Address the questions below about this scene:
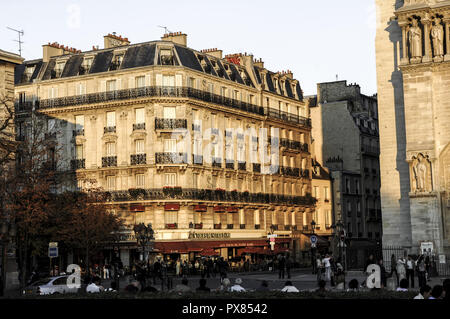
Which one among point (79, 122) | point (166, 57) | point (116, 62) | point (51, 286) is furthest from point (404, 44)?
point (79, 122)

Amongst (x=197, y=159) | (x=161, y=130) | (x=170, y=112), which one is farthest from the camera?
(x=197, y=159)

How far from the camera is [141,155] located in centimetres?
Result: 4941

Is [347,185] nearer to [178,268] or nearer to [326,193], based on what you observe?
[326,193]

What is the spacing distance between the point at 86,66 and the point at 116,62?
2.54 meters

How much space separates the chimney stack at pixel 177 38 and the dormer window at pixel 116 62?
13.6 ft

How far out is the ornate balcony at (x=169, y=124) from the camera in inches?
1928

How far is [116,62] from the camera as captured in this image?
51656 millimetres

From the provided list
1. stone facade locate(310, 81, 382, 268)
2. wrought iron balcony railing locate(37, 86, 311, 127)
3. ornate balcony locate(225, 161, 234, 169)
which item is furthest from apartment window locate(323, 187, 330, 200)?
ornate balcony locate(225, 161, 234, 169)

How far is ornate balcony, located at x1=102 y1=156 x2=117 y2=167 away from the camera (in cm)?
5033

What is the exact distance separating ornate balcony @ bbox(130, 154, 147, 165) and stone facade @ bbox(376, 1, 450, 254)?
1858 centimetres

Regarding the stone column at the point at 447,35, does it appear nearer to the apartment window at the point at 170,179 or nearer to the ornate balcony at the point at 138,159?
the apartment window at the point at 170,179
